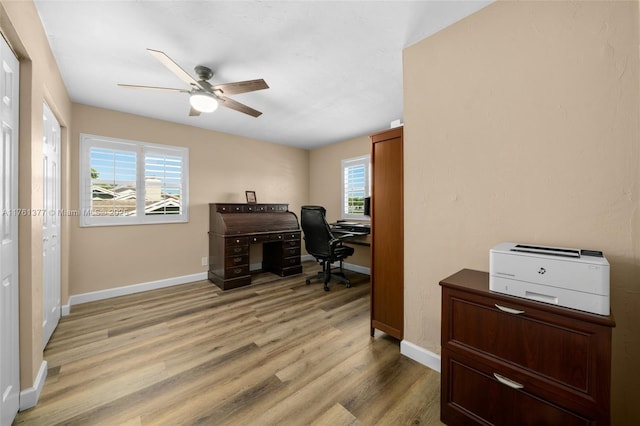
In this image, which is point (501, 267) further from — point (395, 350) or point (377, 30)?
point (377, 30)

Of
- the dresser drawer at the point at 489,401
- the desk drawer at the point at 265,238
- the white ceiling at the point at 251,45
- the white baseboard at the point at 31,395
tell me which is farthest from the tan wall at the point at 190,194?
the dresser drawer at the point at 489,401

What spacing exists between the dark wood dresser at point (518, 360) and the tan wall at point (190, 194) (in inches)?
151

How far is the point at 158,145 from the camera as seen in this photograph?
11.9 feet

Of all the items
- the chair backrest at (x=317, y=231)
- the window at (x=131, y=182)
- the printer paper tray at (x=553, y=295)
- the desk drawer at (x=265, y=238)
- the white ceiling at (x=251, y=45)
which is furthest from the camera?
the desk drawer at (x=265, y=238)

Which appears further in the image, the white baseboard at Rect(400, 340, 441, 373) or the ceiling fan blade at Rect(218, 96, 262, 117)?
the ceiling fan blade at Rect(218, 96, 262, 117)

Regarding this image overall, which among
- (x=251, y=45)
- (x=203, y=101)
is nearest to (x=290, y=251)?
(x=203, y=101)

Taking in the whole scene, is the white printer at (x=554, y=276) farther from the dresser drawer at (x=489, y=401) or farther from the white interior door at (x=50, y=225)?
the white interior door at (x=50, y=225)

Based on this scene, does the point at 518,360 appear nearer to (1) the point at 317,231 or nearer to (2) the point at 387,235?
(2) the point at 387,235

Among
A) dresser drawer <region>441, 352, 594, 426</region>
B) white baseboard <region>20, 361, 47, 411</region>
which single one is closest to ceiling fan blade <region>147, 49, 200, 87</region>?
white baseboard <region>20, 361, 47, 411</region>

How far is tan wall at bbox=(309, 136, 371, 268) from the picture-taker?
4.53m

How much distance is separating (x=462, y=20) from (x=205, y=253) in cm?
429

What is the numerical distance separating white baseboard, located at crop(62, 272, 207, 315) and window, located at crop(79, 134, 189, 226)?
89 cm

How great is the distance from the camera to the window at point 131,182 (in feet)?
10.3

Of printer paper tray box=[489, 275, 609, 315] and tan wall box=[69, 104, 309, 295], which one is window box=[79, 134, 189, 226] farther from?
printer paper tray box=[489, 275, 609, 315]
